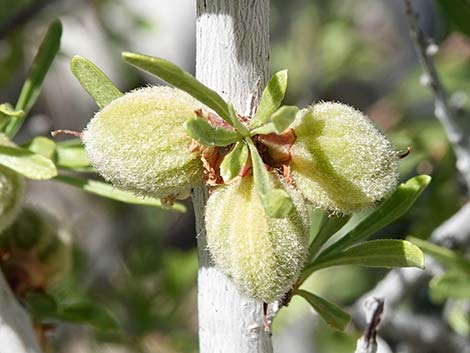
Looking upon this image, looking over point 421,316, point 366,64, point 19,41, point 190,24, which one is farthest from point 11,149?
point 190,24

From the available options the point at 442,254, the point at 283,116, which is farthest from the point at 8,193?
the point at 442,254

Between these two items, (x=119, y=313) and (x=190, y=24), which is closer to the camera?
(x=119, y=313)

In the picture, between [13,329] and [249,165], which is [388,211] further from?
[13,329]

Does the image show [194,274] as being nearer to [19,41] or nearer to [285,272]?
[19,41]

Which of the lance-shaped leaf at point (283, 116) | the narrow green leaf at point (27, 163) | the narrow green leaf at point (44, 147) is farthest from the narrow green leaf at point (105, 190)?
the lance-shaped leaf at point (283, 116)

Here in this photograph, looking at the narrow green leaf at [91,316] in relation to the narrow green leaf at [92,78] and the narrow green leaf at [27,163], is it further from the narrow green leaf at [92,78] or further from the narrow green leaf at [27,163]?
the narrow green leaf at [92,78]
